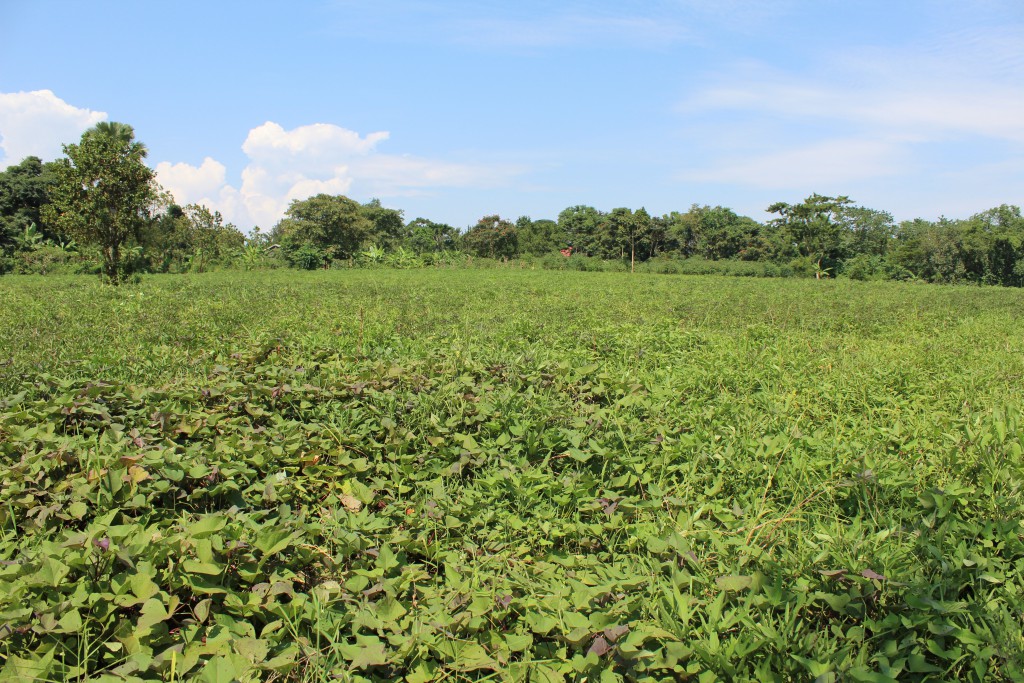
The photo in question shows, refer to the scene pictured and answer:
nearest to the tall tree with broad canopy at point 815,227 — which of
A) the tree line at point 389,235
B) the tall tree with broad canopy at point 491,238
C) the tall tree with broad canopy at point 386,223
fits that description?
the tree line at point 389,235

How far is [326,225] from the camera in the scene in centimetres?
3534

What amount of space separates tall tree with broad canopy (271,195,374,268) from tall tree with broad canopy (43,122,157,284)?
16.9m

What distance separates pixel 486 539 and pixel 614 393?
186 centimetres

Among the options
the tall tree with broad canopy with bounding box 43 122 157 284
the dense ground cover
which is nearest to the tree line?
the tall tree with broad canopy with bounding box 43 122 157 284

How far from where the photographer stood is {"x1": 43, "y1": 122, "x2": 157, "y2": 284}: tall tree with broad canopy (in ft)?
52.1

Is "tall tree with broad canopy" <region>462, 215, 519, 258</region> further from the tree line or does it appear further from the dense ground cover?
the dense ground cover

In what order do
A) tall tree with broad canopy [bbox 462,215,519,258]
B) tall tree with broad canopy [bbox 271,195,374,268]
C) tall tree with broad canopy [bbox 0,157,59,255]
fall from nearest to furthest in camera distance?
tall tree with broad canopy [bbox 0,157,59,255] < tall tree with broad canopy [bbox 271,195,374,268] < tall tree with broad canopy [bbox 462,215,519,258]

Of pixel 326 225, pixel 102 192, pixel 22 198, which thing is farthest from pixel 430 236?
pixel 102 192

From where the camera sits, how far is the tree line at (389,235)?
54.5 feet

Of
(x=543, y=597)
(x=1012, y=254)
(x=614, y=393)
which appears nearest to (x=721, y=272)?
(x=1012, y=254)

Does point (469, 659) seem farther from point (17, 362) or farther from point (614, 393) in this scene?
point (17, 362)

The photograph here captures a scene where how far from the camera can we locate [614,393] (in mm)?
4027

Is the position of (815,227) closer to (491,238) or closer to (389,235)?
(491,238)

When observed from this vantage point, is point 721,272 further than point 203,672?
Yes
